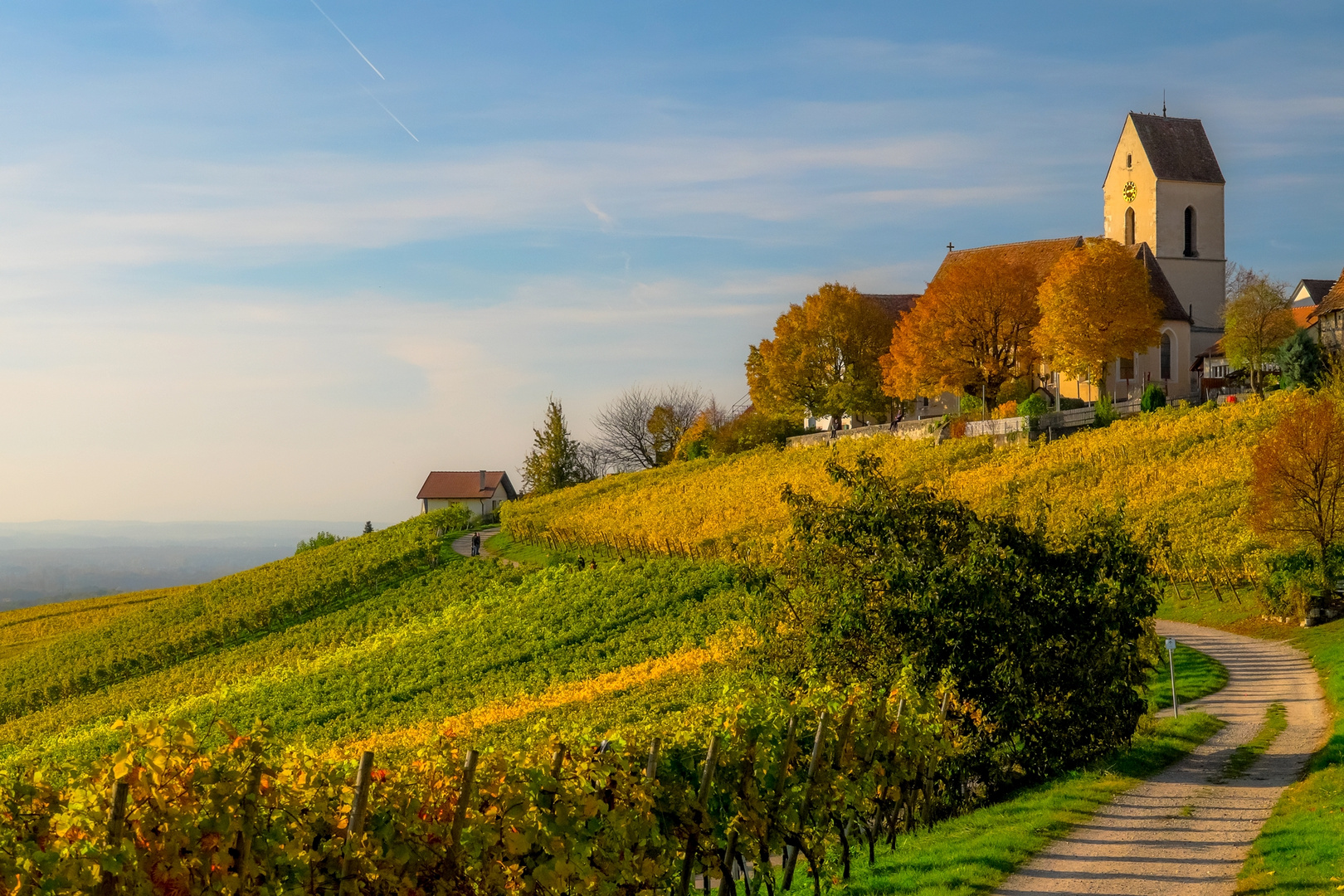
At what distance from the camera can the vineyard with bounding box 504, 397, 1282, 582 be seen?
123ft

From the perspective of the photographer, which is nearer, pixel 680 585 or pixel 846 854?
pixel 846 854

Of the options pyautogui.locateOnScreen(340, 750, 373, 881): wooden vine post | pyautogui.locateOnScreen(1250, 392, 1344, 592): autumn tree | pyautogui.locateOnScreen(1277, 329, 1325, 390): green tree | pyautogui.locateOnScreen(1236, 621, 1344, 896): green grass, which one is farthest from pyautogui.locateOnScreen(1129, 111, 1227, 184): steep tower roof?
pyautogui.locateOnScreen(340, 750, 373, 881): wooden vine post

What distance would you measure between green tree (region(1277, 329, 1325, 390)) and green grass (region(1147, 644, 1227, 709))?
2950 cm

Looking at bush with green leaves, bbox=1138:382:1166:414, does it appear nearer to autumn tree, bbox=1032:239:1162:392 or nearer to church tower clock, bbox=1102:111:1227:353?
autumn tree, bbox=1032:239:1162:392

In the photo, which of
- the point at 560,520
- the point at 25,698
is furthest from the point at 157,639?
the point at 560,520

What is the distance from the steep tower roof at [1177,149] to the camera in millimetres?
72875

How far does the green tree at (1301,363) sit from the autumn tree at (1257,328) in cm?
632

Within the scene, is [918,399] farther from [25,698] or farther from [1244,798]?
[1244,798]

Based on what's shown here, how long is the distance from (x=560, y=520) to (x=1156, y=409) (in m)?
29.5

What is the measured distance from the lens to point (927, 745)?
12.9 meters

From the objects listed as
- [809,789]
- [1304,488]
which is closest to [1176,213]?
[1304,488]

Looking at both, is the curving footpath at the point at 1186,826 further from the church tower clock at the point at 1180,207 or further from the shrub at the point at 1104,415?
the church tower clock at the point at 1180,207

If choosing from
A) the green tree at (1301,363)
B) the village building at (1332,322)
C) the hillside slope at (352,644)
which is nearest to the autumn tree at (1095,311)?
the village building at (1332,322)

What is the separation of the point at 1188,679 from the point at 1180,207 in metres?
57.6
